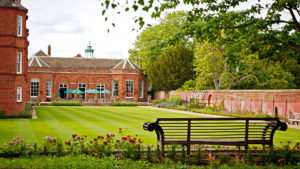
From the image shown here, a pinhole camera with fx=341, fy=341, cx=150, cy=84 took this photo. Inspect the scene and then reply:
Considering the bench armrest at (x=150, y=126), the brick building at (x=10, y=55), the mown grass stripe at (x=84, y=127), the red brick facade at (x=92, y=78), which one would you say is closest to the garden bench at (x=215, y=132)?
the bench armrest at (x=150, y=126)

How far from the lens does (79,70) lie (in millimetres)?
49469

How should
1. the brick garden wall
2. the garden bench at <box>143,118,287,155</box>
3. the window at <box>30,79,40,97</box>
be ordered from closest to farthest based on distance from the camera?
the garden bench at <box>143,118,287,155</box>
the brick garden wall
the window at <box>30,79,40,97</box>

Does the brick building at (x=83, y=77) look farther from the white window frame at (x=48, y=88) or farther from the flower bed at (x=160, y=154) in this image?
the flower bed at (x=160, y=154)

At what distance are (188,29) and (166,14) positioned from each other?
41.4m

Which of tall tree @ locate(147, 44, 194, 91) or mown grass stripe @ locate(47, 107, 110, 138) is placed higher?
tall tree @ locate(147, 44, 194, 91)

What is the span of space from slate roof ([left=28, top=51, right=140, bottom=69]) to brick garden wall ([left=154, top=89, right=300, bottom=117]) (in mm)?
19075

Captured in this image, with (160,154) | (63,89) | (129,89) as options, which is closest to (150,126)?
(160,154)

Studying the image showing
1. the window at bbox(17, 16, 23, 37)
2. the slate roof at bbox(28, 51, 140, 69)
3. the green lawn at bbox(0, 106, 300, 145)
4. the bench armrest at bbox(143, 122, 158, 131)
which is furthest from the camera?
the slate roof at bbox(28, 51, 140, 69)

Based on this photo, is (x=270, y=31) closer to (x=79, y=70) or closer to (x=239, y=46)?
(x=239, y=46)

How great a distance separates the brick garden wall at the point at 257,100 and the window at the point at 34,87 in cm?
2405

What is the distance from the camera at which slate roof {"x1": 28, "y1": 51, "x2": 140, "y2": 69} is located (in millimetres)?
49019

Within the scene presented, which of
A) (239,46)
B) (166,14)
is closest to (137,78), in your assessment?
(166,14)

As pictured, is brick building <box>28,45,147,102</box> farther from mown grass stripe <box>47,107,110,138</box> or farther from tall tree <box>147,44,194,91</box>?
mown grass stripe <box>47,107,110,138</box>

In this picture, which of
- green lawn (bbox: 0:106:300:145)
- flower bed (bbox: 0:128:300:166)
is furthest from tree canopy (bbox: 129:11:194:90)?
flower bed (bbox: 0:128:300:166)
